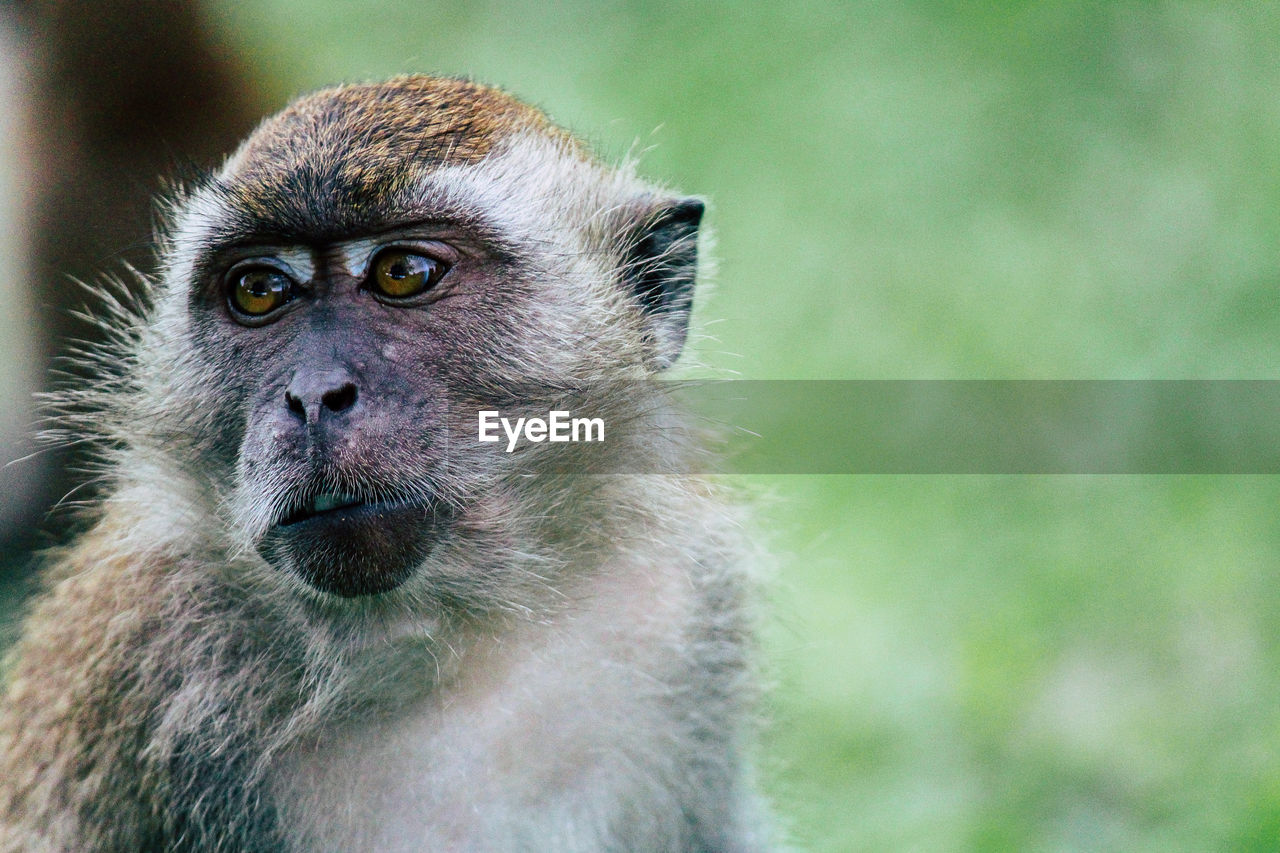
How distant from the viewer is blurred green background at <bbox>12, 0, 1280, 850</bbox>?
3.69 m

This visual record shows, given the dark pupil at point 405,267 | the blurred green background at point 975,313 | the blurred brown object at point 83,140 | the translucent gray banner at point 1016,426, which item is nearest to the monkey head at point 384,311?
the dark pupil at point 405,267

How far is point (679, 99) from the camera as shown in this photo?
607cm

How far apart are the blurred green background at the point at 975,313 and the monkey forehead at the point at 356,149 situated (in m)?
0.46

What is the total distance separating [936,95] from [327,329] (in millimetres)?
4089

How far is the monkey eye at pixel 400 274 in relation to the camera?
2543mm

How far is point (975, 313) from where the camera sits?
532 centimetres

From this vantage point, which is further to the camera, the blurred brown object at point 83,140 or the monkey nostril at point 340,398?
the blurred brown object at point 83,140

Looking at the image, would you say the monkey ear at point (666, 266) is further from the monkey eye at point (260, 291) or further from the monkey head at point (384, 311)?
the monkey eye at point (260, 291)

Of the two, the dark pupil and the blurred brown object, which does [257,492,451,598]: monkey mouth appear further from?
the blurred brown object

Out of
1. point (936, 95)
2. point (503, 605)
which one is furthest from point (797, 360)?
point (503, 605)

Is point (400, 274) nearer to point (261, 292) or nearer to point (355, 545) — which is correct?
point (261, 292)

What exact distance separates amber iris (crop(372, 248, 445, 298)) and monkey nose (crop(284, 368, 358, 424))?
0.29 meters

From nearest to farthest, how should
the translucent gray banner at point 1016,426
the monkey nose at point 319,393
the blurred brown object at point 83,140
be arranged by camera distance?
1. the monkey nose at point 319,393
2. the blurred brown object at point 83,140
3. the translucent gray banner at point 1016,426

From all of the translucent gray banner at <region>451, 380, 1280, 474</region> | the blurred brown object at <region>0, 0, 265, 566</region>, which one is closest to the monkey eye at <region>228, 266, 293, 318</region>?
the blurred brown object at <region>0, 0, 265, 566</region>
